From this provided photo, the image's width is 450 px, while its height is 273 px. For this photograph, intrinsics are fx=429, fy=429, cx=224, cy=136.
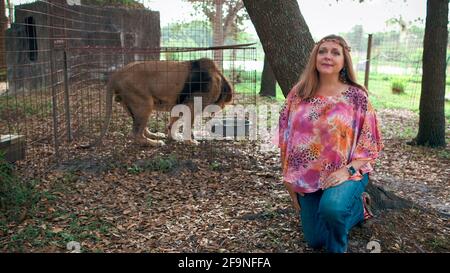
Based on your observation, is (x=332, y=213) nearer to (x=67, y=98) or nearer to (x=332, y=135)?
(x=332, y=135)

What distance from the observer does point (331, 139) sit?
10.1ft

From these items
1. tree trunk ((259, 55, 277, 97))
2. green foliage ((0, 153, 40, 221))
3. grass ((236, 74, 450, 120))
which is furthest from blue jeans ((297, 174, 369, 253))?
tree trunk ((259, 55, 277, 97))

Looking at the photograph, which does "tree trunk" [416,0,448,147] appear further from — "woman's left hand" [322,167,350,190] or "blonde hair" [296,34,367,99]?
"woman's left hand" [322,167,350,190]

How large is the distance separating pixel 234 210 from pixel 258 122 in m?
4.98

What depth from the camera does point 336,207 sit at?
9.69 feet

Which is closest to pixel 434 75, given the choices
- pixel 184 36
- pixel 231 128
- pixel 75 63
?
pixel 231 128

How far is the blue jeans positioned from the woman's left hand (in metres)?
0.03

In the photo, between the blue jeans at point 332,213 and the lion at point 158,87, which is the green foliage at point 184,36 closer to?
the lion at point 158,87

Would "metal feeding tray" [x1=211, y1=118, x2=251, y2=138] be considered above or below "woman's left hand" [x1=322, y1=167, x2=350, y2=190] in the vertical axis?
below

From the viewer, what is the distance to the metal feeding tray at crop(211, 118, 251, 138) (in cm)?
740

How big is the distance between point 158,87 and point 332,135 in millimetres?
4188

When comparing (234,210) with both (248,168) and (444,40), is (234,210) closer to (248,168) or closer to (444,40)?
(248,168)

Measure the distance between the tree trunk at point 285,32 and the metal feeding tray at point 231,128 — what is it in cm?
313
